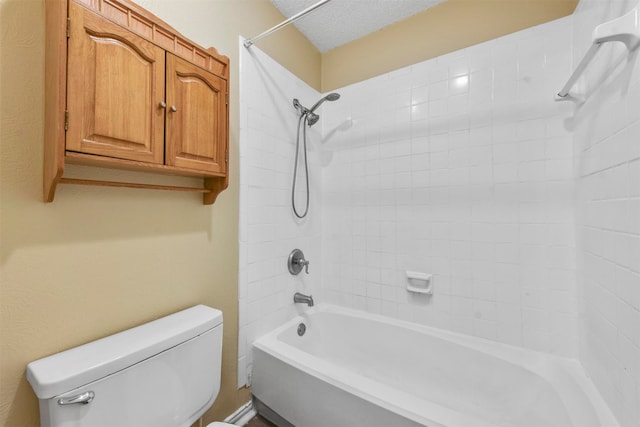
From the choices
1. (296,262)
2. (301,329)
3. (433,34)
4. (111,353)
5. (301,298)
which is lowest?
(301,329)

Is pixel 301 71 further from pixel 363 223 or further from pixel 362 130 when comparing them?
pixel 363 223

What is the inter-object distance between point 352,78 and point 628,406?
85.4 inches

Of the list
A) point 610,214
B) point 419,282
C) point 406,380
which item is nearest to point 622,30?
point 610,214

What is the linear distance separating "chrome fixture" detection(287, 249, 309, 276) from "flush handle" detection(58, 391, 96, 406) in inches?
45.5

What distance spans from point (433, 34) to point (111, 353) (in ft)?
7.54

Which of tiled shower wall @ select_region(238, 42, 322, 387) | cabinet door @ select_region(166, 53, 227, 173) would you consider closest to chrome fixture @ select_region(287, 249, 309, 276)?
tiled shower wall @ select_region(238, 42, 322, 387)

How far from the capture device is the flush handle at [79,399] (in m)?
0.73

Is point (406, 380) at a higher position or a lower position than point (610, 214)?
lower

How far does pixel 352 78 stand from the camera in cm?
204

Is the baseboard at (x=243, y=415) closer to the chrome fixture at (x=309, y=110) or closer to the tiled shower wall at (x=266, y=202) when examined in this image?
the tiled shower wall at (x=266, y=202)

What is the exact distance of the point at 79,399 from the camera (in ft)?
2.47

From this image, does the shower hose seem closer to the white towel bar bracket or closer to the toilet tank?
the toilet tank

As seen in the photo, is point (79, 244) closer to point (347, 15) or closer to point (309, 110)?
point (309, 110)

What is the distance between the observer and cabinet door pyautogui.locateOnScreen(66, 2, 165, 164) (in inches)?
30.6
